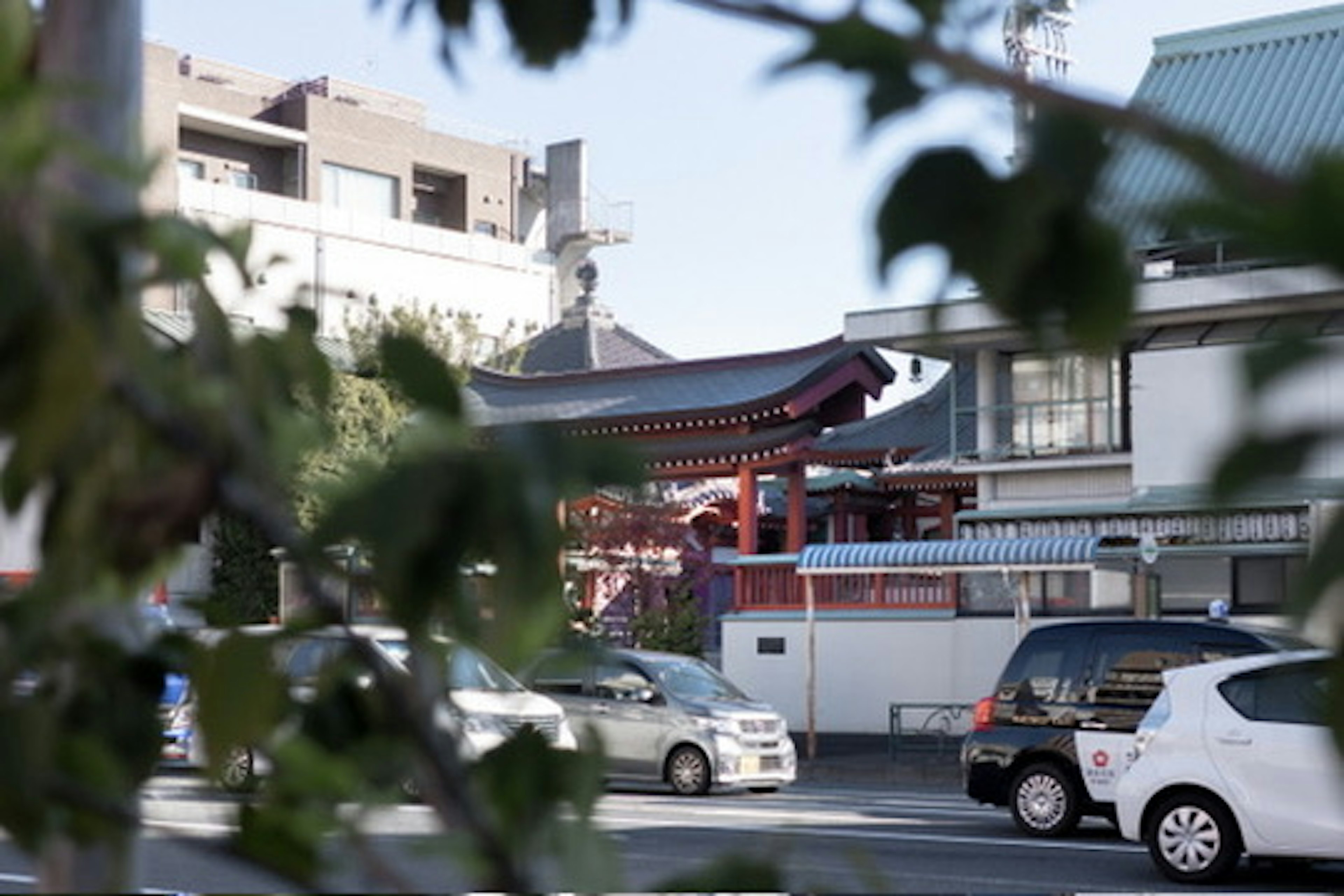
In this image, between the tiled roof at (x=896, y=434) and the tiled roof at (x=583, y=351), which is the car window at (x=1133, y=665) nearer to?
the tiled roof at (x=896, y=434)

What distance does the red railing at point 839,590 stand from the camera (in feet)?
88.7

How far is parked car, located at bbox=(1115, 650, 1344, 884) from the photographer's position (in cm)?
1126

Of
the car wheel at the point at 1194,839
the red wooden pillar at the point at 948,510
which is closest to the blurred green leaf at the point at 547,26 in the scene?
the car wheel at the point at 1194,839

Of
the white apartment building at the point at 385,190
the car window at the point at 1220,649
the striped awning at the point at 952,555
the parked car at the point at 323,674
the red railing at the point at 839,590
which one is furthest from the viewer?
the white apartment building at the point at 385,190

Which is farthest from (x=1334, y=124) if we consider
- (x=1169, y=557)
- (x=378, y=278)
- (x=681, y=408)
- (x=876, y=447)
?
(x=378, y=278)

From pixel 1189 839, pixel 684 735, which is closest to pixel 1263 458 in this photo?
pixel 1189 839

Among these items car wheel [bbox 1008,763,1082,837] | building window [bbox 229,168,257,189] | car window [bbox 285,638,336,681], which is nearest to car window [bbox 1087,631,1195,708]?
car wheel [bbox 1008,763,1082,837]

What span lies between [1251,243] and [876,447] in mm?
33840

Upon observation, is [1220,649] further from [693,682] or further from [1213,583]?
[1213,583]

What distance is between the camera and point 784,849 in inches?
52.2

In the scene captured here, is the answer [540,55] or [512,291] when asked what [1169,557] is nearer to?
[540,55]

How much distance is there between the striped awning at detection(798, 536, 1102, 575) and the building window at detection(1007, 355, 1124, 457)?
1787 millimetres

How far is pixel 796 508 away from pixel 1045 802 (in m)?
15.3

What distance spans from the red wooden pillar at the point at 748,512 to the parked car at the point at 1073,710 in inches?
536
